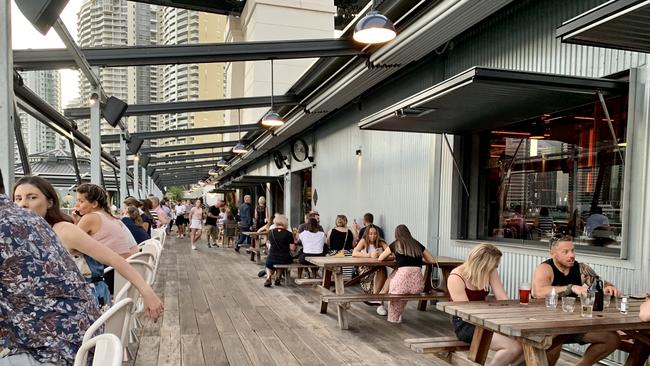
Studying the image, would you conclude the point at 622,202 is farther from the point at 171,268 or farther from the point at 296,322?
the point at 171,268

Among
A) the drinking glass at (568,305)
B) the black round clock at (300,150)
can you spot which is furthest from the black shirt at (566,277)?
the black round clock at (300,150)

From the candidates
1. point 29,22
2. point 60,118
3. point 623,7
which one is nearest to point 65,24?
point 29,22

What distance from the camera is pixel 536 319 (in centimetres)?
265

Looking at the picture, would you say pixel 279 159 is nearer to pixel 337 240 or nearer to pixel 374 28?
pixel 337 240

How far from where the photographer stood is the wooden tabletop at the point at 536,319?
249cm

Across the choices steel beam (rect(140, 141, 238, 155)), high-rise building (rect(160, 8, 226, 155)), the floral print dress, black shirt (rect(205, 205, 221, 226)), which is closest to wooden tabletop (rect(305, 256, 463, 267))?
high-rise building (rect(160, 8, 226, 155))

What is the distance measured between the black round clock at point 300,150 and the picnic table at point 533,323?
9990mm

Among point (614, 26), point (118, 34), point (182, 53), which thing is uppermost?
point (118, 34)

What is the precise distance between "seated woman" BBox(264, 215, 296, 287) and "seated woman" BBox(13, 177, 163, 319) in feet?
17.0

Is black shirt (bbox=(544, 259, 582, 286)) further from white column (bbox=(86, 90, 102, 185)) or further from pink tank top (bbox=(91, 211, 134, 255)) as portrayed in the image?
white column (bbox=(86, 90, 102, 185))

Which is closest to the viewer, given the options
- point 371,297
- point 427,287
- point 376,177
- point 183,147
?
point 371,297

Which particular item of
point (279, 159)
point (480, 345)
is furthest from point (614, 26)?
point (279, 159)

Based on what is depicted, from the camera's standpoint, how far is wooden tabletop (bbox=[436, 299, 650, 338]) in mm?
2486

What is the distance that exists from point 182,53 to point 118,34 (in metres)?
1.80
